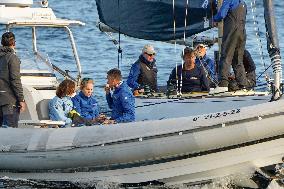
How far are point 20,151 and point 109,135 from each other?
1.31 meters

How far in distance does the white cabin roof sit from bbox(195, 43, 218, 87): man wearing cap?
73.4 inches

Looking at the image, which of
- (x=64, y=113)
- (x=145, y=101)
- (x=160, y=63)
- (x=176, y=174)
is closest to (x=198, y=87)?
(x=145, y=101)

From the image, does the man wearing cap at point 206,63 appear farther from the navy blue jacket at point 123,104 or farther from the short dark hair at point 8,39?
the short dark hair at point 8,39

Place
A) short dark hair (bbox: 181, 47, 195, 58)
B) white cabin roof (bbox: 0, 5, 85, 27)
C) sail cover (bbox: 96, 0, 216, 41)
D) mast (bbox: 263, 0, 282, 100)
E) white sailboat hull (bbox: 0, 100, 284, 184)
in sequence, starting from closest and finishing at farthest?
white sailboat hull (bbox: 0, 100, 284, 184)
mast (bbox: 263, 0, 282, 100)
short dark hair (bbox: 181, 47, 195, 58)
sail cover (bbox: 96, 0, 216, 41)
white cabin roof (bbox: 0, 5, 85, 27)

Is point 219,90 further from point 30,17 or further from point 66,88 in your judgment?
point 30,17

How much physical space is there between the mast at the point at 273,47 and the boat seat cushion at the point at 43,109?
3603 mm

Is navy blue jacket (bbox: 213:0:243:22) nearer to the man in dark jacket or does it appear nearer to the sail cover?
the sail cover

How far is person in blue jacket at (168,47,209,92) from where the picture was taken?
14.8 meters

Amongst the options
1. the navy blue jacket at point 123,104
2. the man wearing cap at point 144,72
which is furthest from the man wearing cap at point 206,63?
the navy blue jacket at point 123,104

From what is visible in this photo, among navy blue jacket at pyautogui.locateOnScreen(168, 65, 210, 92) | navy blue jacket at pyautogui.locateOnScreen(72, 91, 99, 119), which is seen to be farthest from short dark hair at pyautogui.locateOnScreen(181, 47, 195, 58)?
navy blue jacket at pyautogui.locateOnScreen(72, 91, 99, 119)

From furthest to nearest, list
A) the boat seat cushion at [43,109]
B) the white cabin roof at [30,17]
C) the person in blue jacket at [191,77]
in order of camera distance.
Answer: the white cabin roof at [30,17] → the person in blue jacket at [191,77] → the boat seat cushion at [43,109]

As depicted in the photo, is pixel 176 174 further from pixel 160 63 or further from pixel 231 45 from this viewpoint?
pixel 160 63

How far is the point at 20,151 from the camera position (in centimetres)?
1246

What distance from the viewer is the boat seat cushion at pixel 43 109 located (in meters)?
14.0
